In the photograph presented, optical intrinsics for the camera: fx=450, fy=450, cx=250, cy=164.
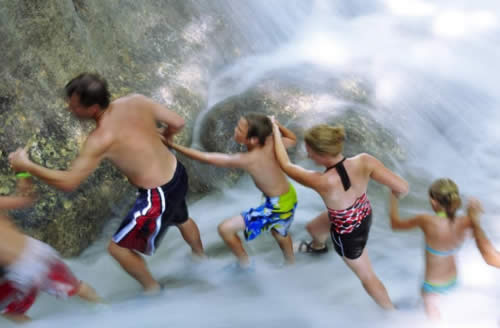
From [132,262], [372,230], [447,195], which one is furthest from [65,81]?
[447,195]

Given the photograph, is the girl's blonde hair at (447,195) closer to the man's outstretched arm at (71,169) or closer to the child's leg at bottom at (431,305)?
the child's leg at bottom at (431,305)

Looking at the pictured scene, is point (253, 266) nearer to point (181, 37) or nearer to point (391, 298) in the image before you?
point (391, 298)

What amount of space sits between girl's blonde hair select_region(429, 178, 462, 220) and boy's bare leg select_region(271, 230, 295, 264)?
1.30 meters

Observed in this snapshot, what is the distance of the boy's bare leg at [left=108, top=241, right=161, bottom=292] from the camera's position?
314 cm

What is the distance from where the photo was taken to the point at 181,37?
6.33 meters

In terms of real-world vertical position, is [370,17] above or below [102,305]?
below

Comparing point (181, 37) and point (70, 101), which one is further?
point (181, 37)

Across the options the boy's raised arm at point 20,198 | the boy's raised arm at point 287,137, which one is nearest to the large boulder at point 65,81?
the boy's raised arm at point 20,198

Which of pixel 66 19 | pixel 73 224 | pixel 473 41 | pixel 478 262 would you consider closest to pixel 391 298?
pixel 478 262

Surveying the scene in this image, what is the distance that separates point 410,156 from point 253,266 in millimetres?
2642

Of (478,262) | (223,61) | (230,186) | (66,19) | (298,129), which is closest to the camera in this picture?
(478,262)

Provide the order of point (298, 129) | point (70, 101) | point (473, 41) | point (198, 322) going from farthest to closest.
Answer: point (473, 41) → point (298, 129) → point (198, 322) → point (70, 101)

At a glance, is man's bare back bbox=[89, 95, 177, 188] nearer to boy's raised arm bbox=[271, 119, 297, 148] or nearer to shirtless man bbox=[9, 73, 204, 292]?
shirtless man bbox=[9, 73, 204, 292]

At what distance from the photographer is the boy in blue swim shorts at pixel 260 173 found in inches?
122
